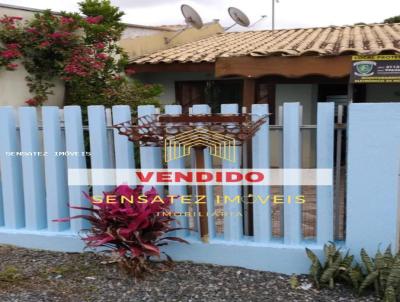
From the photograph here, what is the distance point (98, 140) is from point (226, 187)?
1.17m

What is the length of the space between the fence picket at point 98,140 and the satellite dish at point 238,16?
8075 millimetres

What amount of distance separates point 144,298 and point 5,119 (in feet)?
6.96

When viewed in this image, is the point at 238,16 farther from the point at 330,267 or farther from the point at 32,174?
the point at 330,267

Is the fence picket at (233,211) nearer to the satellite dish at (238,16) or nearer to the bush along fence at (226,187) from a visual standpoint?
the bush along fence at (226,187)

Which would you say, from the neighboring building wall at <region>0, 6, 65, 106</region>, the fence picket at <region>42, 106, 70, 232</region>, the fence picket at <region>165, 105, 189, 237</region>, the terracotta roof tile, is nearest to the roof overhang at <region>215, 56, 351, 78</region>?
the terracotta roof tile

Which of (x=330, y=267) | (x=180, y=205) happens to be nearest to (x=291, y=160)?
(x=330, y=267)

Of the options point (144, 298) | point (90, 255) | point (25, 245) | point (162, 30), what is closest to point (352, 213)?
point (144, 298)

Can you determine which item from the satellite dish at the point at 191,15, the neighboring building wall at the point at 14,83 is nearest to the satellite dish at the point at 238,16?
the satellite dish at the point at 191,15

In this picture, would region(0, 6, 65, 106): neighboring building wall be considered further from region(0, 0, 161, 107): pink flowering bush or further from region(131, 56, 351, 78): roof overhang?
region(131, 56, 351, 78): roof overhang

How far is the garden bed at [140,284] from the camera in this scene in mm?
3191

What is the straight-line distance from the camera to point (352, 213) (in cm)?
341

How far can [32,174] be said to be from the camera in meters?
4.10

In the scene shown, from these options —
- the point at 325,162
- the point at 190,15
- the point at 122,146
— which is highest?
the point at 190,15

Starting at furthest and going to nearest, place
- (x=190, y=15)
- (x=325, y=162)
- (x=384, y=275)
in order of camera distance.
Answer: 1. (x=190, y=15)
2. (x=325, y=162)
3. (x=384, y=275)
